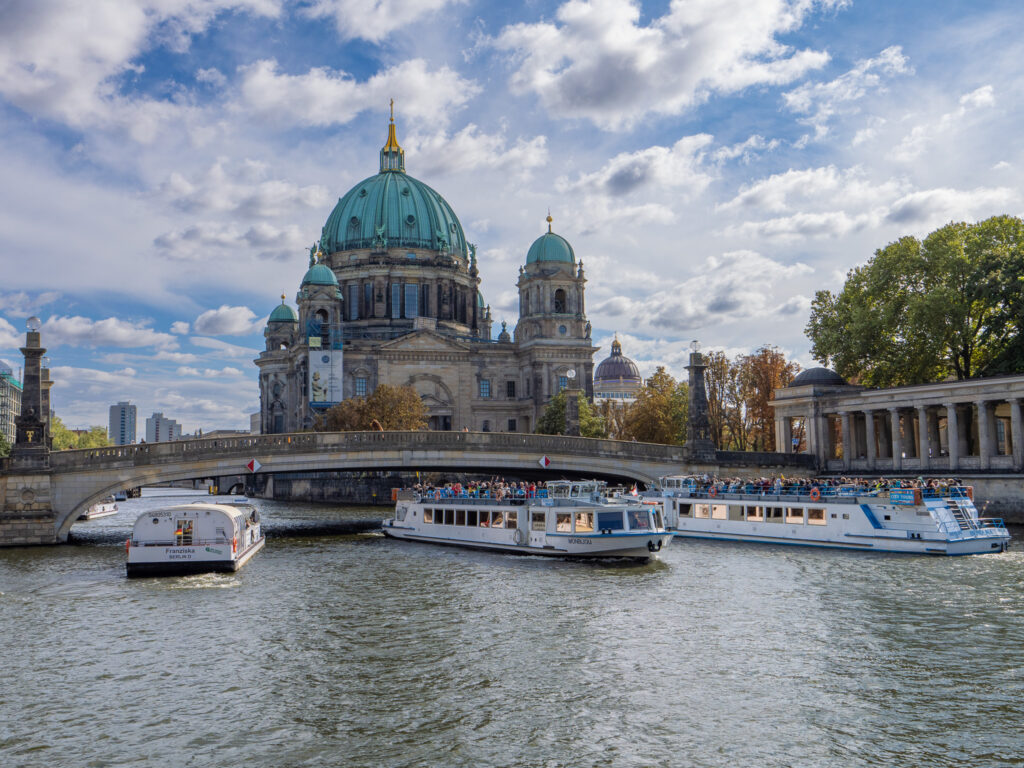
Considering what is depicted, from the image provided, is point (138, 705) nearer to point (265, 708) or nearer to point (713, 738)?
point (265, 708)

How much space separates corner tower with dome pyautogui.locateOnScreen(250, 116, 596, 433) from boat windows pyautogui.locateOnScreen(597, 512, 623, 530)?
70.4 m

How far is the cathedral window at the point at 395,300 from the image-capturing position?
425ft

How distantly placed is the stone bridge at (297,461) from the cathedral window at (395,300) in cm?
6566

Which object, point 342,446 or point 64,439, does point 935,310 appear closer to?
point 342,446

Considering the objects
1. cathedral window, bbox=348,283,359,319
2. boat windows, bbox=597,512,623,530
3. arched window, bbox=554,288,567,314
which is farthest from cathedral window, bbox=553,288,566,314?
boat windows, bbox=597,512,623,530

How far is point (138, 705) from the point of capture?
2178 cm

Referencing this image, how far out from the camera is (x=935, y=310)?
218 ft

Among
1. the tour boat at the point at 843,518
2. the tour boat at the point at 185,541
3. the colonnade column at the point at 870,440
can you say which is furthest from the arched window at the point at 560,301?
the tour boat at the point at 185,541

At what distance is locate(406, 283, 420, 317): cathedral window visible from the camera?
13025 centimetres

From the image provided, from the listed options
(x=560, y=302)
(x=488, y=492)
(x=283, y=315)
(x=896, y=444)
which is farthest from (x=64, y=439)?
(x=896, y=444)

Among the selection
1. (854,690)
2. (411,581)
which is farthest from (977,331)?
(854,690)

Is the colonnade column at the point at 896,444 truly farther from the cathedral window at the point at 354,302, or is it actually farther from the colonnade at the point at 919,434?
the cathedral window at the point at 354,302

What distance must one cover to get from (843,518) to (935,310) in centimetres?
2552

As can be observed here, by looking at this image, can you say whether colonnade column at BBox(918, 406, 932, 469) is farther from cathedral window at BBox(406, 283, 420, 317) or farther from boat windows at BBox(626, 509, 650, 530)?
cathedral window at BBox(406, 283, 420, 317)
